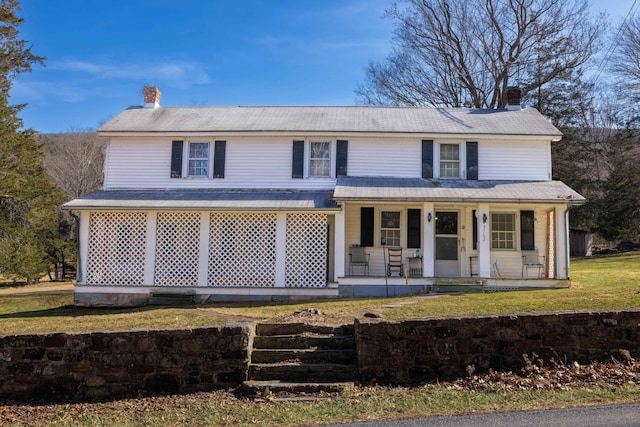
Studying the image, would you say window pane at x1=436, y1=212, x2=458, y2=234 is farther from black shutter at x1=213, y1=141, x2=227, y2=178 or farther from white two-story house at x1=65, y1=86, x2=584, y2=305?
black shutter at x1=213, y1=141, x2=227, y2=178

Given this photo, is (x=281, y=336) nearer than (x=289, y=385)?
No

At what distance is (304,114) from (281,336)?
449 inches

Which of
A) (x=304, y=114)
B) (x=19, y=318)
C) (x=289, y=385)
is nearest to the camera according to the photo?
(x=289, y=385)

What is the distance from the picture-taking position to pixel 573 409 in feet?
16.1

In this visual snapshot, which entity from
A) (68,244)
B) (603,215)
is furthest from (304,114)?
(603,215)

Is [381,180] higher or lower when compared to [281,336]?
higher

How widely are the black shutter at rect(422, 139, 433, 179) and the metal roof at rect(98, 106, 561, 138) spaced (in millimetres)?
391

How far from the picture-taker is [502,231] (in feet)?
49.0

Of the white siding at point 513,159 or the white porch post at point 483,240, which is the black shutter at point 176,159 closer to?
the white porch post at point 483,240

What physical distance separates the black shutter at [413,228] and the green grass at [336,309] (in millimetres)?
2948

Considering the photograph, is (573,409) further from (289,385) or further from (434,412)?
(289,385)

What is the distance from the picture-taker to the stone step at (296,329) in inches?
287

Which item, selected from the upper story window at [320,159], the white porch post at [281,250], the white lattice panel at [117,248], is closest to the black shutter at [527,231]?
the upper story window at [320,159]

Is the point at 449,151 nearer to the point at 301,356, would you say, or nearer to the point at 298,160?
the point at 298,160
